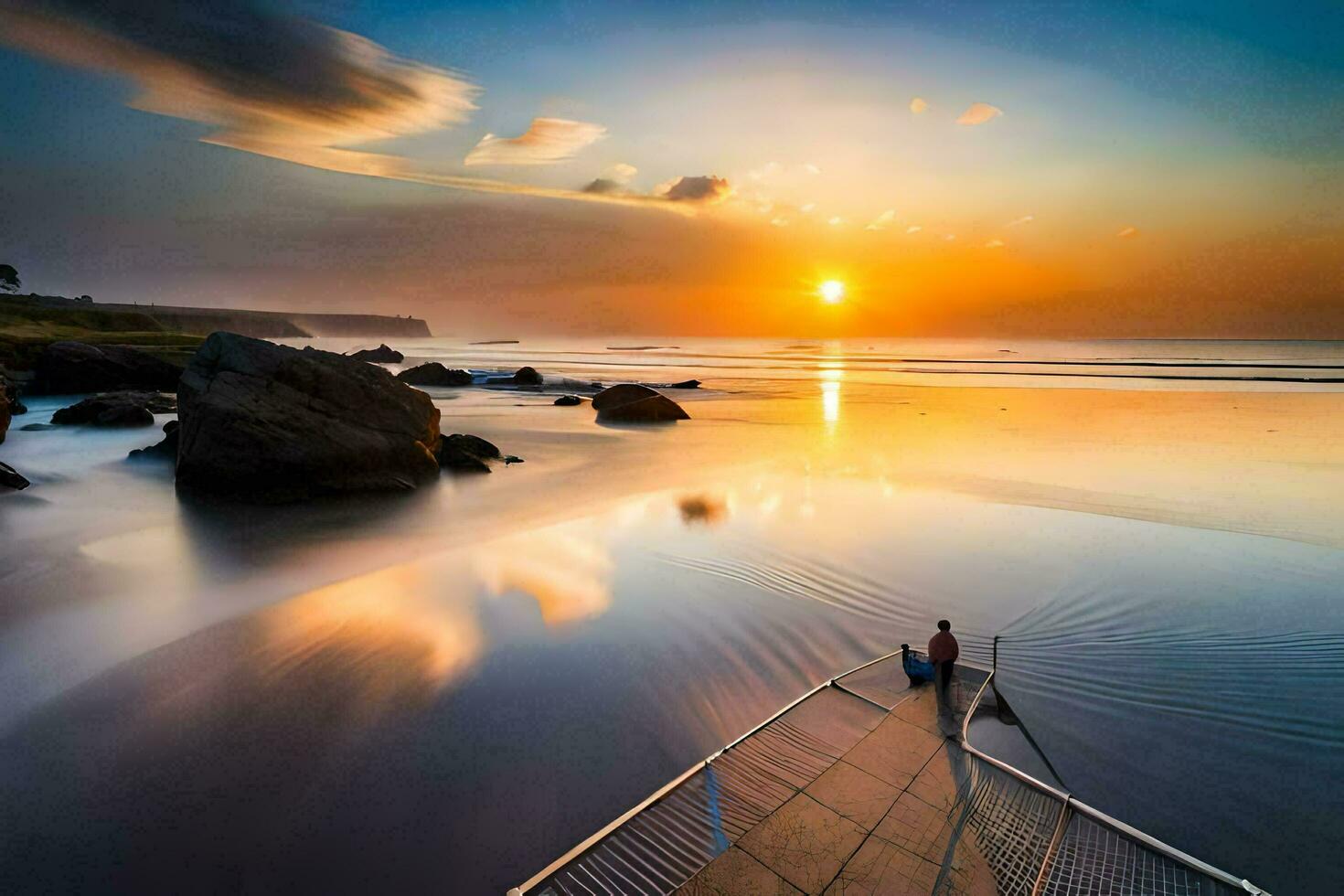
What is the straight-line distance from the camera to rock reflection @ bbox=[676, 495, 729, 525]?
1445 centimetres

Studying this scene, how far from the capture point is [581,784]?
227 inches

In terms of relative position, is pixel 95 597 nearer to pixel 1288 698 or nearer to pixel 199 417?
pixel 199 417

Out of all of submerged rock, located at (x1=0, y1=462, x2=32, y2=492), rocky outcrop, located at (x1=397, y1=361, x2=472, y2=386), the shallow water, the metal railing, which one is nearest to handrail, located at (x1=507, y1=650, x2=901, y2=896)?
A: the metal railing

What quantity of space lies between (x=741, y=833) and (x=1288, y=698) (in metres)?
7.63

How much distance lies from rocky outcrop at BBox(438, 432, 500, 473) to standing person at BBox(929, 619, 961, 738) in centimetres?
1596

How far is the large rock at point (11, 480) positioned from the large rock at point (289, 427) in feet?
13.9

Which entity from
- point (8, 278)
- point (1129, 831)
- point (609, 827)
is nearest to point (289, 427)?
point (609, 827)

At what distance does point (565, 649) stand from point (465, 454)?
13088 millimetres

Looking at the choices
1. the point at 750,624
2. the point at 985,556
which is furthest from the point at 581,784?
the point at 985,556

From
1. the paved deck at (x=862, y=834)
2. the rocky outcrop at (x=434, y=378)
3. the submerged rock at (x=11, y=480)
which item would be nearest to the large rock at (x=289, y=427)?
the submerged rock at (x=11, y=480)

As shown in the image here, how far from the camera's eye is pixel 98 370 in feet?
128

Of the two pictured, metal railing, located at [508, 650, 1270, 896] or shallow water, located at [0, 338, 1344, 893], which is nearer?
metal railing, located at [508, 650, 1270, 896]

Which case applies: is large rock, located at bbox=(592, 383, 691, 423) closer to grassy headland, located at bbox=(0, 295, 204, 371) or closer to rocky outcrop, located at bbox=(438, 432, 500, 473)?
rocky outcrop, located at bbox=(438, 432, 500, 473)

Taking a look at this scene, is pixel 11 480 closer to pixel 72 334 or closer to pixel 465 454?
pixel 465 454
